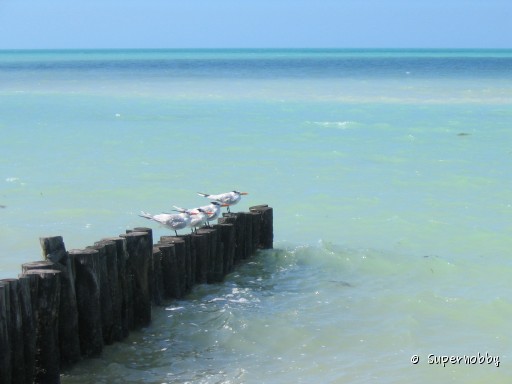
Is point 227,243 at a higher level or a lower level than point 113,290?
lower

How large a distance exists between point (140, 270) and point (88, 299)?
3.23ft

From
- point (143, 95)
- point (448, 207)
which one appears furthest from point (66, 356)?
point (143, 95)

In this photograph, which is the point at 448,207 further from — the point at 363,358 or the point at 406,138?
the point at 406,138

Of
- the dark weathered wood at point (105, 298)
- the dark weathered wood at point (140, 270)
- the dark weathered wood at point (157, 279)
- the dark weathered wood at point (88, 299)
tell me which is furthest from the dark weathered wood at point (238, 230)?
the dark weathered wood at point (88, 299)

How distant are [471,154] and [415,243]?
10.4m

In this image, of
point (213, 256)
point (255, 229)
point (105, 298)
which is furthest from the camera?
point (255, 229)

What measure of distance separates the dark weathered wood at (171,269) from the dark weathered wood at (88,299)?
1.48 meters

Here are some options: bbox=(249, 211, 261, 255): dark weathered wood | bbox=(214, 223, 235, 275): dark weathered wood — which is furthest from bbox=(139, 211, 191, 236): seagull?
bbox=(249, 211, 261, 255): dark weathered wood

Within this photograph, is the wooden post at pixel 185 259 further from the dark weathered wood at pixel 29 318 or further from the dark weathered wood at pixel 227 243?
the dark weathered wood at pixel 29 318

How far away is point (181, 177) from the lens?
18.1m

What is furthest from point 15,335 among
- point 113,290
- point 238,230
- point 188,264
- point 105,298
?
point 238,230

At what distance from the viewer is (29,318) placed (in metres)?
6.75

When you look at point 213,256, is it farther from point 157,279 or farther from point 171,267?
point 157,279

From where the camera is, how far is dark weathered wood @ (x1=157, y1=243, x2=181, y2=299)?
925cm
